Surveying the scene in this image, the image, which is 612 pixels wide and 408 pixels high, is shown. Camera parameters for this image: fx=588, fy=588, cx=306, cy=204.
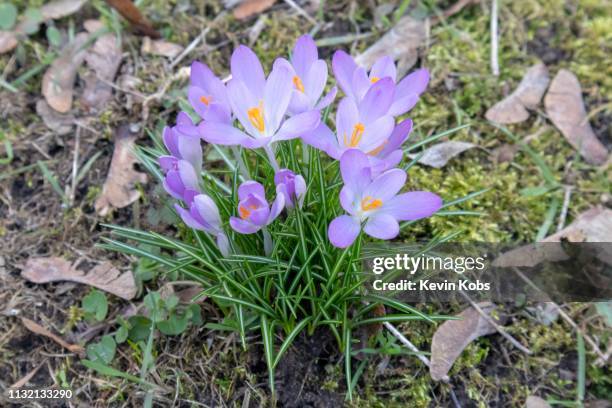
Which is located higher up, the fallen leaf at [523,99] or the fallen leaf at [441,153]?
the fallen leaf at [523,99]

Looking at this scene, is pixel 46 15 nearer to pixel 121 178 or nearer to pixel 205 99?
pixel 121 178

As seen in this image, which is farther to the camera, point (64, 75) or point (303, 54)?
point (64, 75)

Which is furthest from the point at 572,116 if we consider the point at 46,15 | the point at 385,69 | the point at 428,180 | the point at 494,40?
the point at 46,15

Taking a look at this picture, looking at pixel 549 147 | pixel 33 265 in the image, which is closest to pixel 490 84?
pixel 549 147

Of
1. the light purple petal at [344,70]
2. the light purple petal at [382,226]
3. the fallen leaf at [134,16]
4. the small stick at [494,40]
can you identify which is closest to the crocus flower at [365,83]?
the light purple petal at [344,70]

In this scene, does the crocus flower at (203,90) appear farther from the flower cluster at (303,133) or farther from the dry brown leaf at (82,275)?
the dry brown leaf at (82,275)

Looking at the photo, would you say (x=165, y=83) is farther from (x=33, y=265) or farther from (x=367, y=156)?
(x=367, y=156)

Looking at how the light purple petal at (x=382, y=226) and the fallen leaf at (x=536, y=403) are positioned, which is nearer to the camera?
the light purple petal at (x=382, y=226)
